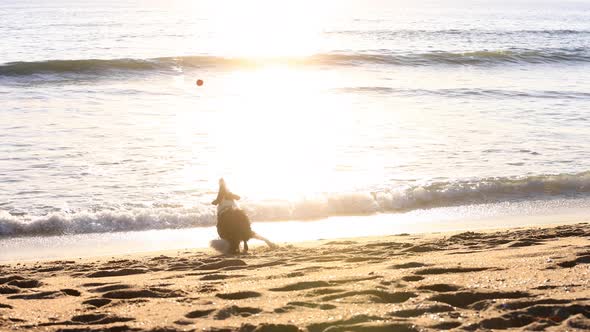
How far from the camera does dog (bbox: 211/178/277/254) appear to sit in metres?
7.99

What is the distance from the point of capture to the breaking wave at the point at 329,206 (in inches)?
358

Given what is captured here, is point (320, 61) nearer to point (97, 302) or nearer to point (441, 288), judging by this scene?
point (441, 288)

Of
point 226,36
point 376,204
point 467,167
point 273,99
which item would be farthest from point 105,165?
point 226,36

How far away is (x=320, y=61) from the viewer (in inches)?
1121

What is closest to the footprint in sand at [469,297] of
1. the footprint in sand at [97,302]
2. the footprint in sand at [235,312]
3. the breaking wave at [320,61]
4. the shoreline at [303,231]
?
the footprint in sand at [235,312]

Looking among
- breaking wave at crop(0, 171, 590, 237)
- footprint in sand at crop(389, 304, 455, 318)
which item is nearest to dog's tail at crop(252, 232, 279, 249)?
breaking wave at crop(0, 171, 590, 237)

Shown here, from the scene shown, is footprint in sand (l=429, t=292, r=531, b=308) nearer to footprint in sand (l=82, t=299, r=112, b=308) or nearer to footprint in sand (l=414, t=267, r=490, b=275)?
footprint in sand (l=414, t=267, r=490, b=275)

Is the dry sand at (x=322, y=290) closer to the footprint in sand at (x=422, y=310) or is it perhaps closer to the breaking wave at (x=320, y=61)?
the footprint in sand at (x=422, y=310)


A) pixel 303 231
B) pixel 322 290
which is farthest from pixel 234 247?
pixel 322 290

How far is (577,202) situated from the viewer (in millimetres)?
10461

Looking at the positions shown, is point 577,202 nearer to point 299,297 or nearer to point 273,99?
point 299,297

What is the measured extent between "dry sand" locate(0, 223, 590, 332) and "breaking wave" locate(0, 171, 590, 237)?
171cm

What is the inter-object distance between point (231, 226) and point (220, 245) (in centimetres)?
46

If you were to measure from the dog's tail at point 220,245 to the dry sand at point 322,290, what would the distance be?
0.53m
